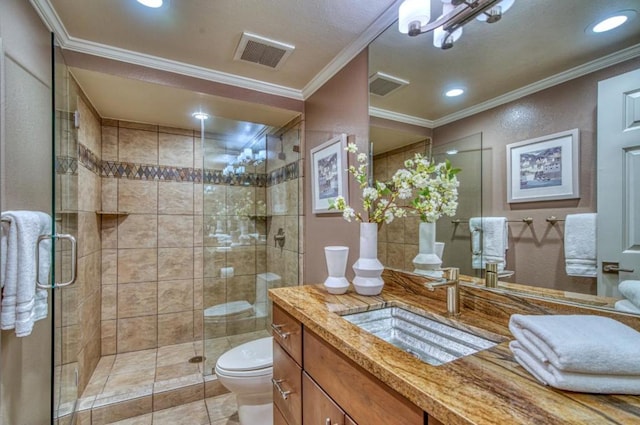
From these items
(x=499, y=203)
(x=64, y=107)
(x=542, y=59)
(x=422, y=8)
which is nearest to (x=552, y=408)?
(x=499, y=203)

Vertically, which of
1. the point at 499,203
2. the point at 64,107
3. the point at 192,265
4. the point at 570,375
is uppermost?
the point at 64,107

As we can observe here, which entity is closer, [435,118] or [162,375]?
[435,118]

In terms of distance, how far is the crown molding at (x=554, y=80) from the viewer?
0.85 m

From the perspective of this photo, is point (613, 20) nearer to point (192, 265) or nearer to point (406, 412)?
point (406, 412)

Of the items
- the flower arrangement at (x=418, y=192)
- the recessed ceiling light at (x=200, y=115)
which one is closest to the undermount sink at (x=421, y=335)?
the flower arrangement at (x=418, y=192)

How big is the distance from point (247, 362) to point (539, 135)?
180 centimetres

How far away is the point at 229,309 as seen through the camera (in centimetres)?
279

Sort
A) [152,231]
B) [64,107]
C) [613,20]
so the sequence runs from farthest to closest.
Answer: [152,231]
[64,107]
[613,20]

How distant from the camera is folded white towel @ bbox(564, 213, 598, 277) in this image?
35.8 inches

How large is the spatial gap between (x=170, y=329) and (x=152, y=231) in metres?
0.99

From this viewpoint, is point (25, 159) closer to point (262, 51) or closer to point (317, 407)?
point (262, 51)

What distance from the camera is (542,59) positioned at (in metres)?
1.01

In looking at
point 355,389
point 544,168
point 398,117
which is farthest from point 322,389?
point 398,117

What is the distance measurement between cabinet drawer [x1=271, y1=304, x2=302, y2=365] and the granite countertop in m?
0.08
